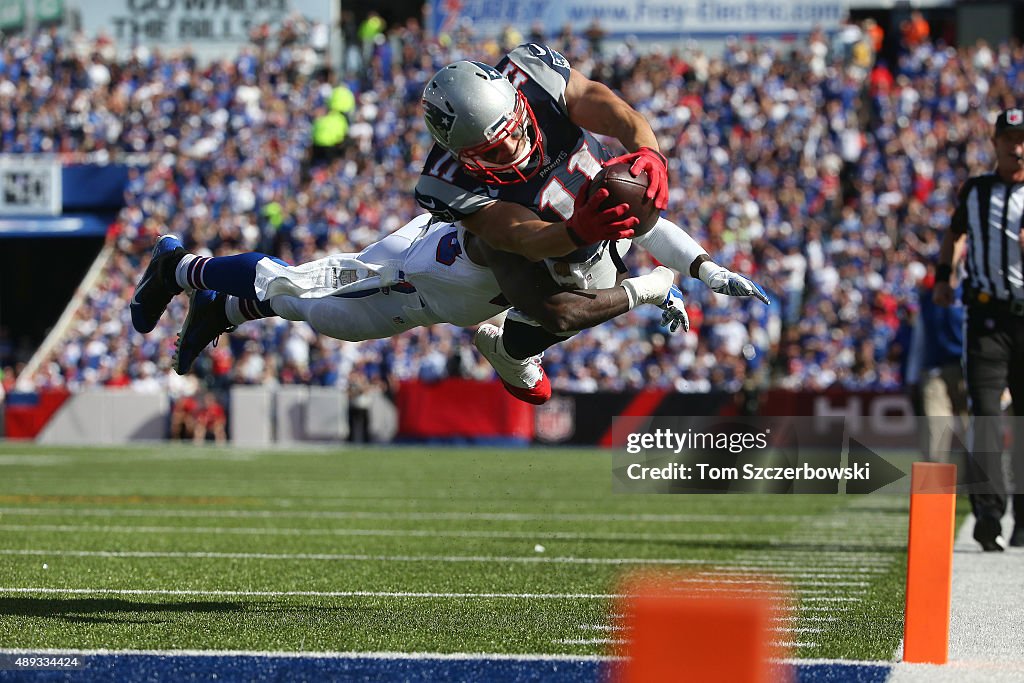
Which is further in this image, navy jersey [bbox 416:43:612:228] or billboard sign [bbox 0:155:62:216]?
billboard sign [bbox 0:155:62:216]

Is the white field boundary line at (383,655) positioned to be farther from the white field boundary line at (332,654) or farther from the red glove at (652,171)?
the red glove at (652,171)

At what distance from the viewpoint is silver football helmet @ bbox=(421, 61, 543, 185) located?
4.89m

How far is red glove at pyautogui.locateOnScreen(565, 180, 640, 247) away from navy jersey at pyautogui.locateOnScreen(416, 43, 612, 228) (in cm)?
54

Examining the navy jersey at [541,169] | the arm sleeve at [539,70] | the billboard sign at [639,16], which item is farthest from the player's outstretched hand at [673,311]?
the billboard sign at [639,16]

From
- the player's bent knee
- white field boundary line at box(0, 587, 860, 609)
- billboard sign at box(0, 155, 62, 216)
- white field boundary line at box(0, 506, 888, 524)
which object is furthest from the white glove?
billboard sign at box(0, 155, 62, 216)

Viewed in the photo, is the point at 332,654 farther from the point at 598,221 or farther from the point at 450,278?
the point at 450,278

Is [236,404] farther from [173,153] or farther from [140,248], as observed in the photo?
[173,153]

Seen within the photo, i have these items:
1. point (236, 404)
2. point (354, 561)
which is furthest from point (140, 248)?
point (354, 561)

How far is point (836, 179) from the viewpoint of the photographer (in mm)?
20312

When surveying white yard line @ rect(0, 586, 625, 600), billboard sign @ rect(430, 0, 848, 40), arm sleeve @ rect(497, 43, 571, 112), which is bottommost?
white yard line @ rect(0, 586, 625, 600)

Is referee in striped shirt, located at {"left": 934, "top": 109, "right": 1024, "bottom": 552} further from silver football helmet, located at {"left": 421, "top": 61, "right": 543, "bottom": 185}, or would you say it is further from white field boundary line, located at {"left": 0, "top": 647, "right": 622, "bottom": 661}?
white field boundary line, located at {"left": 0, "top": 647, "right": 622, "bottom": 661}

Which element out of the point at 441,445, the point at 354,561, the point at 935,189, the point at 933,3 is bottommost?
the point at 441,445

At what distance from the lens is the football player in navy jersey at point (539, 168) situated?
16.0 ft

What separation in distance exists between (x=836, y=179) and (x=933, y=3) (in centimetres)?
551
